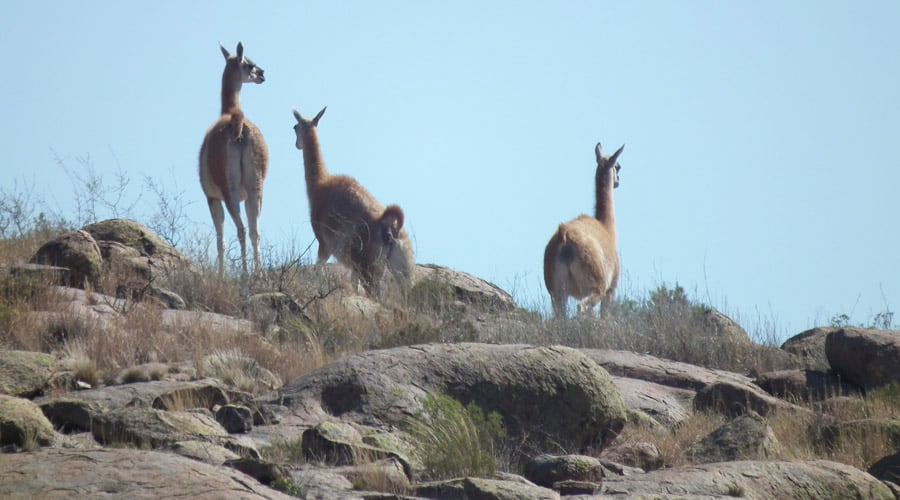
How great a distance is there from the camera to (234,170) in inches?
706

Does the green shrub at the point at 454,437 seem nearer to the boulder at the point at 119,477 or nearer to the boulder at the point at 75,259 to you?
the boulder at the point at 119,477

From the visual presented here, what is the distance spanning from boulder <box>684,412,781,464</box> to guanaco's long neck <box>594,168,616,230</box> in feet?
32.4

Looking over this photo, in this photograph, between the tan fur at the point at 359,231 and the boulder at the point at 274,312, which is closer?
the boulder at the point at 274,312

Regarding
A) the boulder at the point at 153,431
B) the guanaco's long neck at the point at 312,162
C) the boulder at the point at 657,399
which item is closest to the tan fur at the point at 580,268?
the guanaco's long neck at the point at 312,162

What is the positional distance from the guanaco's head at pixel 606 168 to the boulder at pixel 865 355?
7509 mm

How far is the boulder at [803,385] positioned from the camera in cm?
1164

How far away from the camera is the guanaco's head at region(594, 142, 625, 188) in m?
19.4

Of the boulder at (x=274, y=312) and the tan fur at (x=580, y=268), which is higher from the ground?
the tan fur at (x=580, y=268)

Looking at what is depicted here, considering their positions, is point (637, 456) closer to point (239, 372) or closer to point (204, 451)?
point (239, 372)

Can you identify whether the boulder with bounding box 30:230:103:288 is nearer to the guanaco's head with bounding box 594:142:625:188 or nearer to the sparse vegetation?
the sparse vegetation

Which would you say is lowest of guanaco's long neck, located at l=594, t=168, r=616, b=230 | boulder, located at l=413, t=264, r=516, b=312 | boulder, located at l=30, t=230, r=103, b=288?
boulder, located at l=30, t=230, r=103, b=288

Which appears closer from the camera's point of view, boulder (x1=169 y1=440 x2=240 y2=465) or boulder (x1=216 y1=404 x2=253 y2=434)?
boulder (x1=169 y1=440 x2=240 y2=465)

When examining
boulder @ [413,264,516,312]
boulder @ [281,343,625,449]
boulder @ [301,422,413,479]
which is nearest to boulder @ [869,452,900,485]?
boulder @ [281,343,625,449]

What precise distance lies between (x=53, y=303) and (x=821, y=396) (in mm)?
7067
